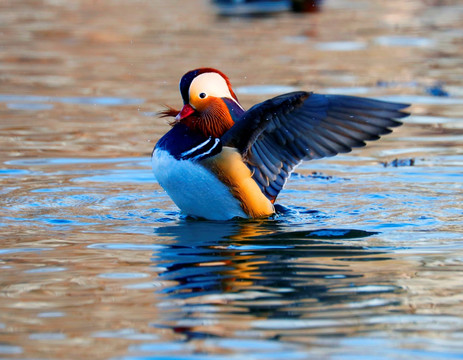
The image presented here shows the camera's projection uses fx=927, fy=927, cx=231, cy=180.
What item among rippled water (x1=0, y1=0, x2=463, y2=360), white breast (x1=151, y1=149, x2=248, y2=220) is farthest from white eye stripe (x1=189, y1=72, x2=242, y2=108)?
rippled water (x1=0, y1=0, x2=463, y2=360)

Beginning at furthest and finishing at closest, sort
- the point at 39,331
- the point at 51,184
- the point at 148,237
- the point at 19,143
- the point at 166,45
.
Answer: the point at 166,45
the point at 19,143
the point at 51,184
the point at 148,237
the point at 39,331

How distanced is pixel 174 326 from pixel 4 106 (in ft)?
24.4

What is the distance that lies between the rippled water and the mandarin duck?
205 millimetres

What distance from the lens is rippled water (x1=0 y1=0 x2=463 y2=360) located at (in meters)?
3.79

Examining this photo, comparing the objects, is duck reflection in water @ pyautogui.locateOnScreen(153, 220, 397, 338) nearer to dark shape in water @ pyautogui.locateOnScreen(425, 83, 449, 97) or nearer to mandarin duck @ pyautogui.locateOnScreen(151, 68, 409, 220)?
mandarin duck @ pyautogui.locateOnScreen(151, 68, 409, 220)

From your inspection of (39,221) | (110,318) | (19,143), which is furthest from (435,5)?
(110,318)

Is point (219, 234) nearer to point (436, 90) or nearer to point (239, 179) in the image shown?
point (239, 179)

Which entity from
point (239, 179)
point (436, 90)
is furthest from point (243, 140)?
point (436, 90)

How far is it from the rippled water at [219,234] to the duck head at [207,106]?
640 millimetres

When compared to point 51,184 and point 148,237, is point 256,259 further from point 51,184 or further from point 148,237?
point 51,184

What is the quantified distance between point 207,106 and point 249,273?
1.61 metres

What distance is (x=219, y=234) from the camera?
5727 millimetres

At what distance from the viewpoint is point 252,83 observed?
12.1m

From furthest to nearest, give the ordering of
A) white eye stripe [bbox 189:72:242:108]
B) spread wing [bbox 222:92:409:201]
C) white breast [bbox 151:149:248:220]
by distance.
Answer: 1. white eye stripe [bbox 189:72:242:108]
2. white breast [bbox 151:149:248:220]
3. spread wing [bbox 222:92:409:201]
